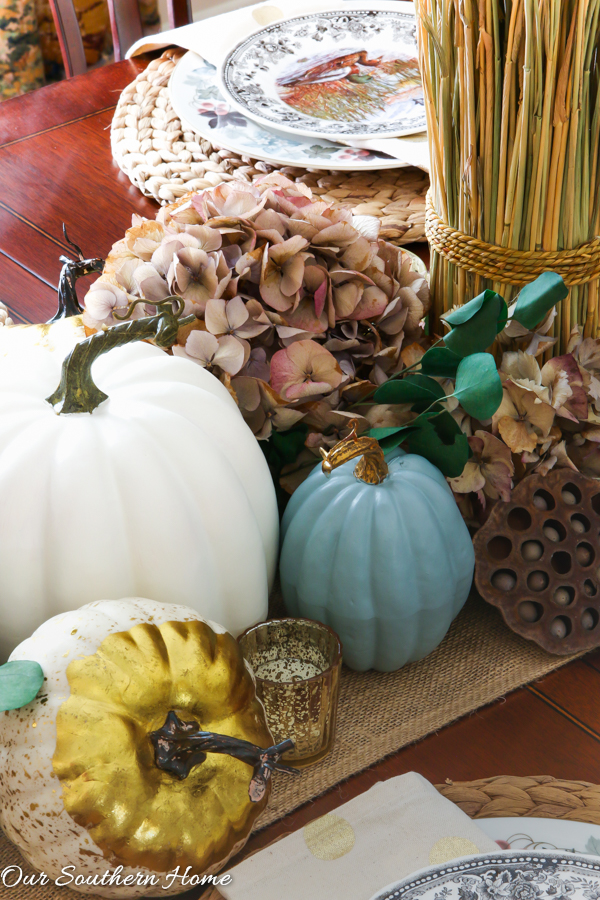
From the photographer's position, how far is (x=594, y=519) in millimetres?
564

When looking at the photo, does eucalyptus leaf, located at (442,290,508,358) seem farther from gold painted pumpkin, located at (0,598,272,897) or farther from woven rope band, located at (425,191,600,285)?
gold painted pumpkin, located at (0,598,272,897)

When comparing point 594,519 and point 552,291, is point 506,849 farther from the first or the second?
point 552,291

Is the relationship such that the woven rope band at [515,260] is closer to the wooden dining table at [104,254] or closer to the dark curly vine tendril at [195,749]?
the wooden dining table at [104,254]

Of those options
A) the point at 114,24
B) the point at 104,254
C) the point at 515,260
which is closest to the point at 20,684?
the point at 515,260

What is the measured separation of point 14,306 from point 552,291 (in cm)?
51

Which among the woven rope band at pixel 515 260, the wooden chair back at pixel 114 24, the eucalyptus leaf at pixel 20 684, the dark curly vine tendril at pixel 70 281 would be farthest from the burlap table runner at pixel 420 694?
the wooden chair back at pixel 114 24

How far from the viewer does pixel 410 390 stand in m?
0.57

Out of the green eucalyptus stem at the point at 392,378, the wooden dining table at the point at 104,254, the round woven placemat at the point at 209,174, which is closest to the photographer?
the wooden dining table at the point at 104,254

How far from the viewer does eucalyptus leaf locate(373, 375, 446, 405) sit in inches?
22.3

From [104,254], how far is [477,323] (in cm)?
45

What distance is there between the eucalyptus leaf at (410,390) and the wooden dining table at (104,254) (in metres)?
0.19

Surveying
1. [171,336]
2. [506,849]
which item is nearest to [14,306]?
[171,336]

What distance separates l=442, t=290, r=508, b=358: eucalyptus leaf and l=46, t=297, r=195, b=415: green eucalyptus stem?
185 mm

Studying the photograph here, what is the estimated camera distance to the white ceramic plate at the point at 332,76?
94cm
